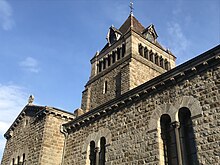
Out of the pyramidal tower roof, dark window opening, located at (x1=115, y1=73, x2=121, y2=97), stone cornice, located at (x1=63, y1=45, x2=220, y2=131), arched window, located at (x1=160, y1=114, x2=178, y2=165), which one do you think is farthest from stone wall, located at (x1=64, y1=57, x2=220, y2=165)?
the pyramidal tower roof

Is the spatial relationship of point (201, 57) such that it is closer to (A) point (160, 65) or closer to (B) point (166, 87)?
(B) point (166, 87)

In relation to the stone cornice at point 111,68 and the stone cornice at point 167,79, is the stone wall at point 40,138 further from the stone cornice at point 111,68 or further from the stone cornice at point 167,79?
the stone cornice at point 111,68

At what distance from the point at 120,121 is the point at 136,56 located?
11547 mm

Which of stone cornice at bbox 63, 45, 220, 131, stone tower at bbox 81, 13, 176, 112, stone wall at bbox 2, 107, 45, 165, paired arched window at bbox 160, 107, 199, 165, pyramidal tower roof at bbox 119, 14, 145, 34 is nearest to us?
paired arched window at bbox 160, 107, 199, 165

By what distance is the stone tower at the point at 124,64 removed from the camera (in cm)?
2155

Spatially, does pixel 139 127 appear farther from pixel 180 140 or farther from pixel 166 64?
pixel 166 64

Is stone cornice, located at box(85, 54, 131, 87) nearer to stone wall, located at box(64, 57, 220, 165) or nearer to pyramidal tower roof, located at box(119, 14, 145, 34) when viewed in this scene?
pyramidal tower roof, located at box(119, 14, 145, 34)

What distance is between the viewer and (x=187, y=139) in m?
9.28

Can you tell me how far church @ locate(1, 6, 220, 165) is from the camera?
29.1 feet

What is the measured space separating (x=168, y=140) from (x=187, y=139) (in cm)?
85

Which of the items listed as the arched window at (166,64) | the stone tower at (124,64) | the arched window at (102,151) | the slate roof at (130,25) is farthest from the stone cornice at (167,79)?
the slate roof at (130,25)

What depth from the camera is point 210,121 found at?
8484 mm

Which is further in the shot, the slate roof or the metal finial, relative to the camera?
the slate roof

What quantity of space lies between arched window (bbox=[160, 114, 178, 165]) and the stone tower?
32.1 feet
